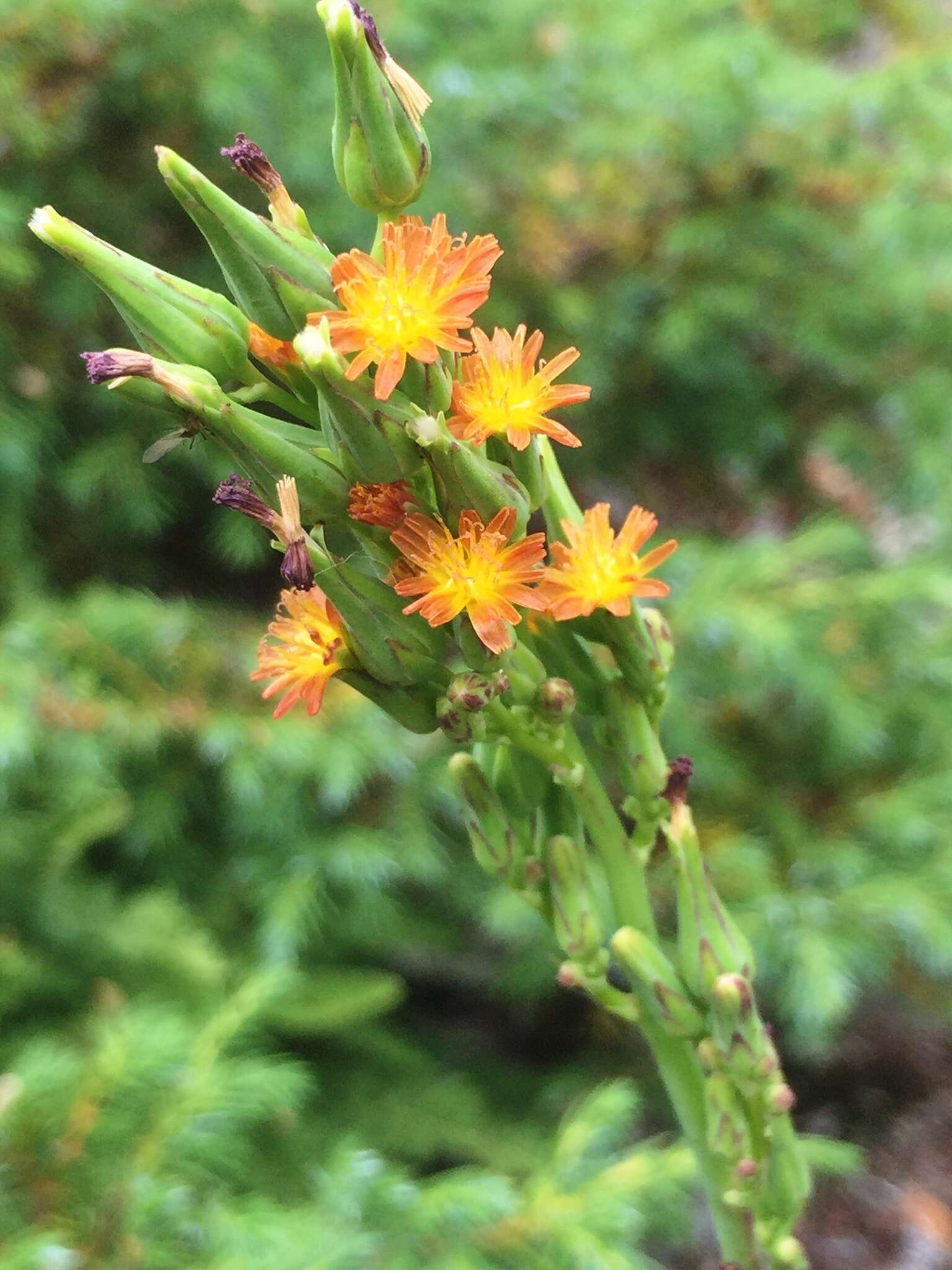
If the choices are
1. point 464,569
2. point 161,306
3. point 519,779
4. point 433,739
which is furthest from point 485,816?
point 433,739

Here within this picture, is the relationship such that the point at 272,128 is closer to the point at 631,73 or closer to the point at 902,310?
the point at 631,73

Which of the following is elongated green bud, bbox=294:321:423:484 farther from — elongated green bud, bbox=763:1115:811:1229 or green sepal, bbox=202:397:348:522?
elongated green bud, bbox=763:1115:811:1229

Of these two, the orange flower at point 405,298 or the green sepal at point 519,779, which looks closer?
the orange flower at point 405,298

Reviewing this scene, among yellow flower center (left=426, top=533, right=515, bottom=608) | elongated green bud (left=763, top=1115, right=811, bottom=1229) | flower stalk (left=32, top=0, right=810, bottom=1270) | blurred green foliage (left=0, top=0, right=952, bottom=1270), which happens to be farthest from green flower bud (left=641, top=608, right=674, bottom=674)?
blurred green foliage (left=0, top=0, right=952, bottom=1270)

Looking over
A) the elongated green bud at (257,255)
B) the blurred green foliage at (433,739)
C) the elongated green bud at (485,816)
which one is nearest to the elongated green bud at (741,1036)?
the elongated green bud at (485,816)

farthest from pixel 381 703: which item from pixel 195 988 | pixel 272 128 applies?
pixel 272 128

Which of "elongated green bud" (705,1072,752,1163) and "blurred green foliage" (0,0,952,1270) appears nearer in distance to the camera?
"elongated green bud" (705,1072,752,1163)

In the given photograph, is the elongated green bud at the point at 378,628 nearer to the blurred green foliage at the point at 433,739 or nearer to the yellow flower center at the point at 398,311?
the yellow flower center at the point at 398,311
